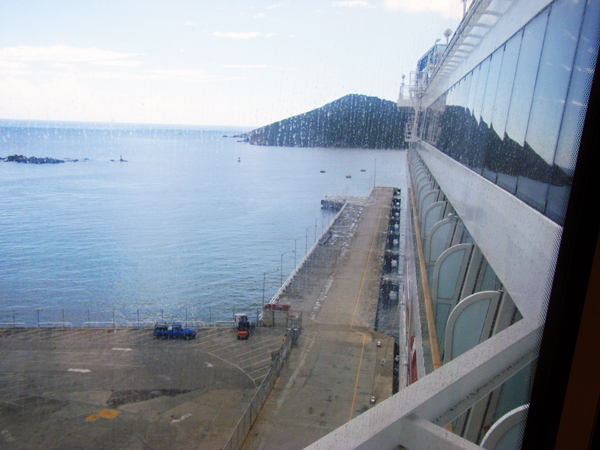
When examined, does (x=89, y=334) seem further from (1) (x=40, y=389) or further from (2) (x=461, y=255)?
(2) (x=461, y=255)

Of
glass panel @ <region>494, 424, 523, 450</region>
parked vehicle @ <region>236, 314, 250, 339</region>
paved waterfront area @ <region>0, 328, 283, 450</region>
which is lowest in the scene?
paved waterfront area @ <region>0, 328, 283, 450</region>

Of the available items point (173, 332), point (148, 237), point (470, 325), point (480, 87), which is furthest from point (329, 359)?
point (148, 237)

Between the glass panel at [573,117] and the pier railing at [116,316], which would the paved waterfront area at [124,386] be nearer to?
the pier railing at [116,316]

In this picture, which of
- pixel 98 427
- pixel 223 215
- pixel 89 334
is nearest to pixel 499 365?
pixel 98 427

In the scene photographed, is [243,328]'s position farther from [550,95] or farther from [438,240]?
[550,95]

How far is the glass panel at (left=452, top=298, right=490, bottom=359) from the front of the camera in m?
1.78

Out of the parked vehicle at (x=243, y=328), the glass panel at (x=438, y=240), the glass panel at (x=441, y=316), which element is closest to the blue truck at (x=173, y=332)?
the parked vehicle at (x=243, y=328)

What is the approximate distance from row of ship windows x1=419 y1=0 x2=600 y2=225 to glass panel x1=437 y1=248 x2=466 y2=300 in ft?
1.67

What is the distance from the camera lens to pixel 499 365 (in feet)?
2.84

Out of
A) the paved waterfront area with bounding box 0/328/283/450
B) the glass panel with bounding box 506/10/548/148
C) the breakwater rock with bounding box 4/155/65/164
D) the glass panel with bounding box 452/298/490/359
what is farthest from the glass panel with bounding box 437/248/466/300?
the breakwater rock with bounding box 4/155/65/164

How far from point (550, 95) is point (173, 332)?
39.9 ft

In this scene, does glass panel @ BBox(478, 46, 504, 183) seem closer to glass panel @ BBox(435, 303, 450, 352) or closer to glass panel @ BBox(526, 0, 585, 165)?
glass panel @ BBox(526, 0, 585, 165)

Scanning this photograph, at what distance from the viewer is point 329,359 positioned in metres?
10.1

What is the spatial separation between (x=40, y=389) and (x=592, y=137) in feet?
36.8
